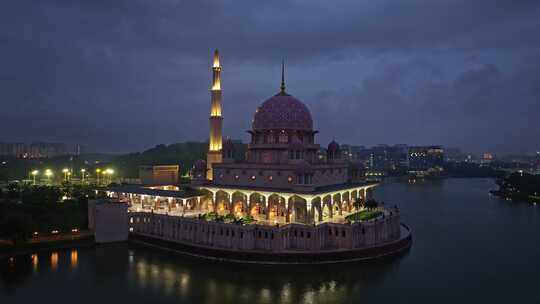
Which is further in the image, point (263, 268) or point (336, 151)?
point (336, 151)

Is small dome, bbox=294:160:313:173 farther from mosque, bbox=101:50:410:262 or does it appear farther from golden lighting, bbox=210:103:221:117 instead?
golden lighting, bbox=210:103:221:117

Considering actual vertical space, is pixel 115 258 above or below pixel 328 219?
below

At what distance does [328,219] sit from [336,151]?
29.3ft

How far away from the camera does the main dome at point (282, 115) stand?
3447cm

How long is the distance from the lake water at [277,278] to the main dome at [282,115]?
43.9 feet

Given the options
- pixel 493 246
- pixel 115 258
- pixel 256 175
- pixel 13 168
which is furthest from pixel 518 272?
pixel 13 168

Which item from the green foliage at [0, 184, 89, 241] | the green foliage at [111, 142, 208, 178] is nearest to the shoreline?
the green foliage at [0, 184, 89, 241]

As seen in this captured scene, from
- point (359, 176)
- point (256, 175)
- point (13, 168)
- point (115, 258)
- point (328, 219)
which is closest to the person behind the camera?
point (115, 258)

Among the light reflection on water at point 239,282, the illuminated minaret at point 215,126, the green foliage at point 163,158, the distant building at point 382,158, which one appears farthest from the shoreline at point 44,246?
the distant building at point 382,158

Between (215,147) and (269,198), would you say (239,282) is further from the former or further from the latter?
(215,147)

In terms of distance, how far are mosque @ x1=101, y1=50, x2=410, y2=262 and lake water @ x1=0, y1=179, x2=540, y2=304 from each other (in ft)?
6.27

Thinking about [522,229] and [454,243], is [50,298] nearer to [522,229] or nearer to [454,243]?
[454,243]

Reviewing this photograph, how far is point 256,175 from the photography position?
32625mm

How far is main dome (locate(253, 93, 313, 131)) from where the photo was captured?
34469mm
